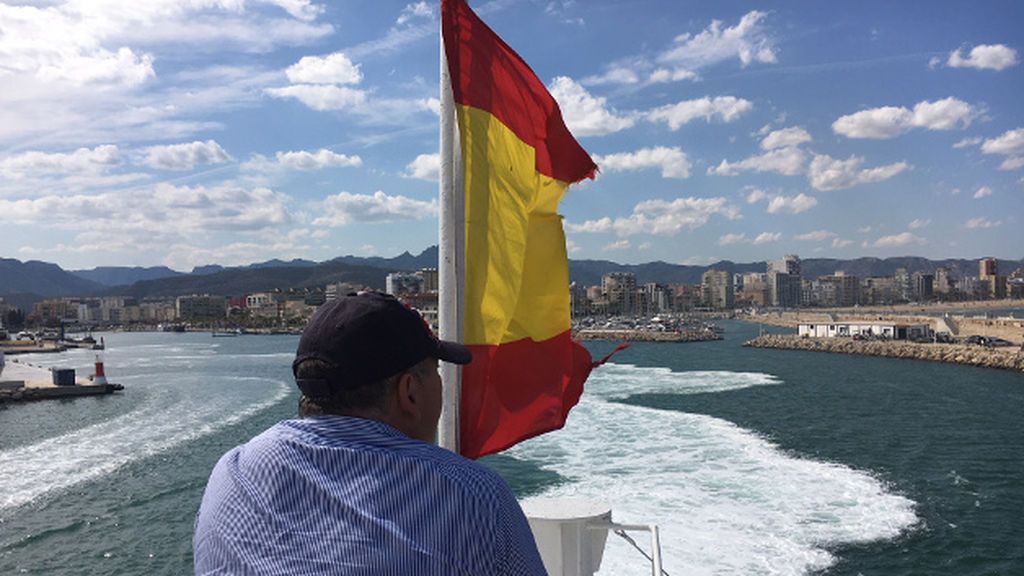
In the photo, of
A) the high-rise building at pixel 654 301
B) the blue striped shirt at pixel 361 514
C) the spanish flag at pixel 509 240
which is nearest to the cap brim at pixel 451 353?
the blue striped shirt at pixel 361 514

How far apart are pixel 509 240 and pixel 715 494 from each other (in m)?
12.8

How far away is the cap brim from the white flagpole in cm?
159

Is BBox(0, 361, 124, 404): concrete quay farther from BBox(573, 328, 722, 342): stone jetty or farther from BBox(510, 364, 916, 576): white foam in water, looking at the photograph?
BBox(573, 328, 722, 342): stone jetty

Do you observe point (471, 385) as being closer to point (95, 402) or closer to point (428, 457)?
point (428, 457)

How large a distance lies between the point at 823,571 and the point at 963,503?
21.0 feet

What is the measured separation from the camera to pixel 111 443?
2450cm

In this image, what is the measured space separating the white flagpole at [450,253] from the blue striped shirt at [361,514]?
2012mm

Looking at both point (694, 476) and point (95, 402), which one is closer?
point (694, 476)

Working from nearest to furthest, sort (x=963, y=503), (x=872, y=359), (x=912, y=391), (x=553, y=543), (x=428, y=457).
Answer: (x=428, y=457) → (x=553, y=543) → (x=963, y=503) → (x=912, y=391) → (x=872, y=359)

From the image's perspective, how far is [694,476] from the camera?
653 inches

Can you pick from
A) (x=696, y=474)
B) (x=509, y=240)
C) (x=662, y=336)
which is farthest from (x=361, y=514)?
(x=662, y=336)

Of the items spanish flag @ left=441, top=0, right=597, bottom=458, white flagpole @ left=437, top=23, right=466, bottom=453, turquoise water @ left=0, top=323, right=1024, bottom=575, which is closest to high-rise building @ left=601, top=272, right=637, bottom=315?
turquoise water @ left=0, top=323, right=1024, bottom=575

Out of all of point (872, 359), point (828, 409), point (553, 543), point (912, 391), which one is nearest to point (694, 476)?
point (553, 543)

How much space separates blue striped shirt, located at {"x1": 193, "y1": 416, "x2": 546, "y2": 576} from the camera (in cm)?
111
